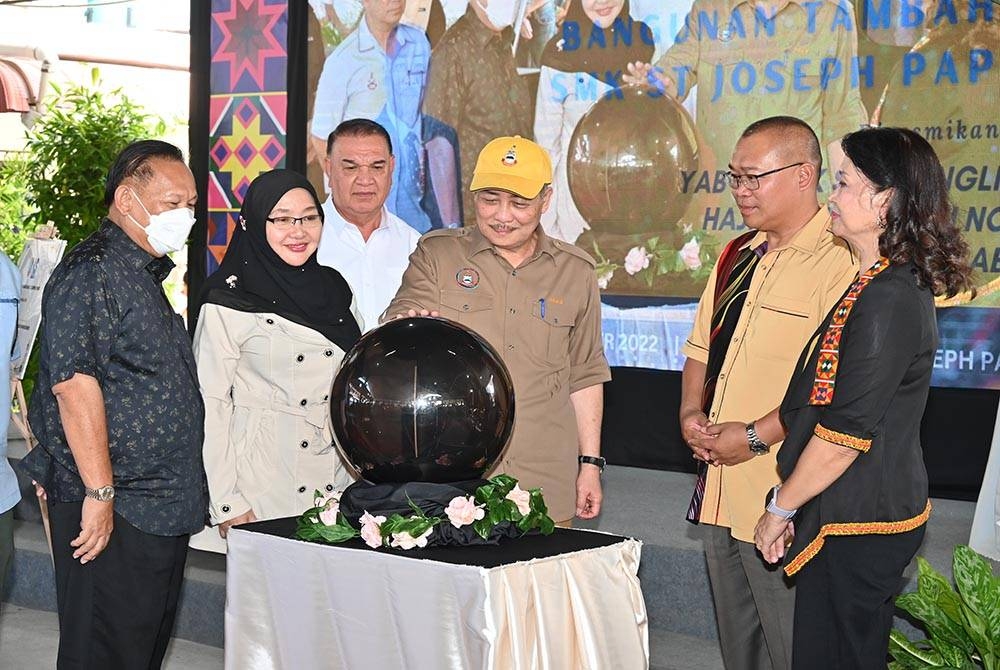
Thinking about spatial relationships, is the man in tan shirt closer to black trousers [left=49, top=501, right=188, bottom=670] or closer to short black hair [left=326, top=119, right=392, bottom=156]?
black trousers [left=49, top=501, right=188, bottom=670]

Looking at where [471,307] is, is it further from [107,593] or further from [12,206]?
[12,206]

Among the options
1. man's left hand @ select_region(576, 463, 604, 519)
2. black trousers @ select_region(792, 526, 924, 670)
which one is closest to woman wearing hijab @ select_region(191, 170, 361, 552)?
man's left hand @ select_region(576, 463, 604, 519)

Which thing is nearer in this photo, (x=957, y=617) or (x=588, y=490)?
(x=588, y=490)

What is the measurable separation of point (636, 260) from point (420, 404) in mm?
3675

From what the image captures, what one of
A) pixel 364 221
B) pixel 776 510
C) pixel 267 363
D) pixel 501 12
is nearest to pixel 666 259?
pixel 501 12

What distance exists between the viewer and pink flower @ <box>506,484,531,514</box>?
2.33 m

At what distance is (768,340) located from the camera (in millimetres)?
2963

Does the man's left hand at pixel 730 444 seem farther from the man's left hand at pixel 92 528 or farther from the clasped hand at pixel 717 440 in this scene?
the man's left hand at pixel 92 528

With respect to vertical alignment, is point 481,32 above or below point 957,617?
above

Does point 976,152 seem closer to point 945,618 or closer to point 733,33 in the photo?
point 733,33

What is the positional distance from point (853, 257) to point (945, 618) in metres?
1.03

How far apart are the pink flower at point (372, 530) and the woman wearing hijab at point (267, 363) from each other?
89 cm

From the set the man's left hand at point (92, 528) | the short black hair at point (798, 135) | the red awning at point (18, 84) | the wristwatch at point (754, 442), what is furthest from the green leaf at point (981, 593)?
the red awning at point (18, 84)

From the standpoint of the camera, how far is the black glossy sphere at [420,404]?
2211 mm
